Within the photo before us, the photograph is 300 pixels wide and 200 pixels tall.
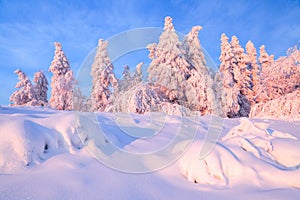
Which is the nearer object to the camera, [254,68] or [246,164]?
[246,164]

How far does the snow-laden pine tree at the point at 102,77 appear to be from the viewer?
17.3 m

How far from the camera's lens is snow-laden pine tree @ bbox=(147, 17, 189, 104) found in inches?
518

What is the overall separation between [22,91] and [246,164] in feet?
63.9

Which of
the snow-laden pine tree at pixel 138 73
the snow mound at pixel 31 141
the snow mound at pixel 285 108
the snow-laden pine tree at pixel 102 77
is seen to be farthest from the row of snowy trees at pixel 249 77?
the snow mound at pixel 31 141

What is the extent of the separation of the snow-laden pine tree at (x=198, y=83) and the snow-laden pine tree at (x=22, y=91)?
13.2 metres

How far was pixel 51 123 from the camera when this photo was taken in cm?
308

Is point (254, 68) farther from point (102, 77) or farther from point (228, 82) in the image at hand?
point (102, 77)

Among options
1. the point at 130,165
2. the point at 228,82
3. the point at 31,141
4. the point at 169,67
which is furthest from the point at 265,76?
the point at 31,141

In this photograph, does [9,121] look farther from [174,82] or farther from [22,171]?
[174,82]

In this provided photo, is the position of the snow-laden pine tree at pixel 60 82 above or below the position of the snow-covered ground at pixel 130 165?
above

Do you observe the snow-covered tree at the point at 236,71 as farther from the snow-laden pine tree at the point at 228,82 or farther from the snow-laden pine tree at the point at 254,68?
the snow-laden pine tree at the point at 254,68

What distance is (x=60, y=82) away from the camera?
753 inches

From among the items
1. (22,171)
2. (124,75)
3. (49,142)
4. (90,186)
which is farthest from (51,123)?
(124,75)

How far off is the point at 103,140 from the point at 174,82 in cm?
1074
